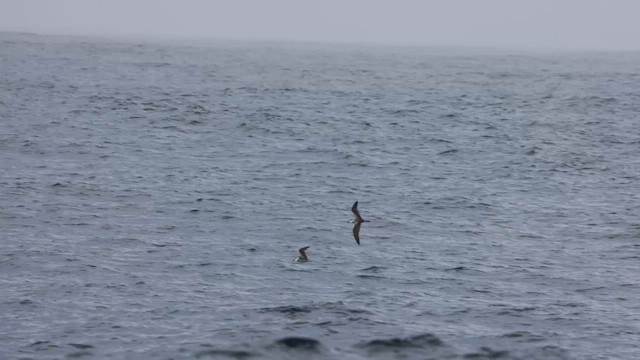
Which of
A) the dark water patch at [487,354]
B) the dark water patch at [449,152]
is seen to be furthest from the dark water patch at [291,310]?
the dark water patch at [449,152]

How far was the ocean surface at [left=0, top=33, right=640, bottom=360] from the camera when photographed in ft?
75.0

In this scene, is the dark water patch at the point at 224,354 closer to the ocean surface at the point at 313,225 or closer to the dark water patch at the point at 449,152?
the ocean surface at the point at 313,225

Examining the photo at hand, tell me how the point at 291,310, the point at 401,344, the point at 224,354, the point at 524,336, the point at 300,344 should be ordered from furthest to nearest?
the point at 291,310
the point at 524,336
the point at 401,344
the point at 300,344
the point at 224,354

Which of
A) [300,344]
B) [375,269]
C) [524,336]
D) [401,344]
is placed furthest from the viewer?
[375,269]

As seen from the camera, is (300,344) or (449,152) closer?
(300,344)

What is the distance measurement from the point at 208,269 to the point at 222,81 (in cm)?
4654

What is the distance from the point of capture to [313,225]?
107 ft

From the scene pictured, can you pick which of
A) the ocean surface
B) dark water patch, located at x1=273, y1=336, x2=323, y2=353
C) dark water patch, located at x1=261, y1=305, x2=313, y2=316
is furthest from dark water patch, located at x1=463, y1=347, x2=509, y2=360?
dark water patch, located at x1=261, y1=305, x2=313, y2=316

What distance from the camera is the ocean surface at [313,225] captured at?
75.0 ft

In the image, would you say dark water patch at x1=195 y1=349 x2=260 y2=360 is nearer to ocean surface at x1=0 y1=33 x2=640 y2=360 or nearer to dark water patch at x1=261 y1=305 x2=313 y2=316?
ocean surface at x1=0 y1=33 x2=640 y2=360

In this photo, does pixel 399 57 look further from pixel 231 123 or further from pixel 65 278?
pixel 65 278

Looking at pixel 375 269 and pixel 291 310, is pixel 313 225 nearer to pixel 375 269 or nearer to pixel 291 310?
pixel 375 269

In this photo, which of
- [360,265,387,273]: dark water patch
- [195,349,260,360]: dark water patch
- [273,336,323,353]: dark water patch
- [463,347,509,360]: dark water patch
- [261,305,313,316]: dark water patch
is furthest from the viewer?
[360,265,387,273]: dark water patch

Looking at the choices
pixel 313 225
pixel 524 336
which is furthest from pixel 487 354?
pixel 313 225
